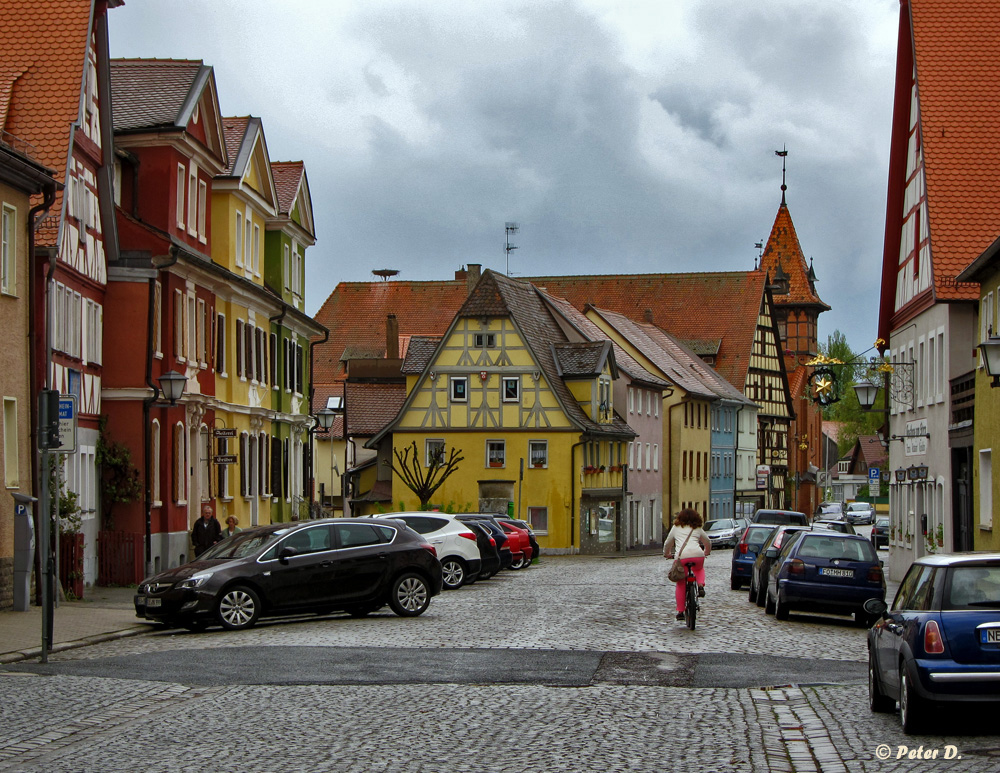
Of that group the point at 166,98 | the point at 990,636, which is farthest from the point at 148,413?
the point at 990,636

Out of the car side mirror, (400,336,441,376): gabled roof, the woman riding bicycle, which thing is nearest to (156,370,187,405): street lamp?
the woman riding bicycle

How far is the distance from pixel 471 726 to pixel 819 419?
348ft

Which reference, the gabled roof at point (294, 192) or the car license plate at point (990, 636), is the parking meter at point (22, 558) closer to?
the car license plate at point (990, 636)

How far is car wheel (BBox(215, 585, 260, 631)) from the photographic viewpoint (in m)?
20.6

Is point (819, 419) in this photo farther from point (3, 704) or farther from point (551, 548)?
point (3, 704)

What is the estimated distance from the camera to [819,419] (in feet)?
375

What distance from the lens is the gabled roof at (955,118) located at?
100 feet

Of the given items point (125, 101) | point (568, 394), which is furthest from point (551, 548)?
point (125, 101)

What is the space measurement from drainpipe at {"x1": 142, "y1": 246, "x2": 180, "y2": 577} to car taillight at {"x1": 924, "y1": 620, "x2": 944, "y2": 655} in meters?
23.0

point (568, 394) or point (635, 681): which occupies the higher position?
point (568, 394)

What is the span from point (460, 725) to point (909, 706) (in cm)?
323

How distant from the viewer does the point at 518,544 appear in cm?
4134

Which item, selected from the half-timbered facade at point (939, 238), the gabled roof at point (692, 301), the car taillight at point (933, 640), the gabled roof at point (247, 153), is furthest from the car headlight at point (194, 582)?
the gabled roof at point (692, 301)

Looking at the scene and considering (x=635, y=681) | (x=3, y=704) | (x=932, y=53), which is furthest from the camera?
(x=932, y=53)
